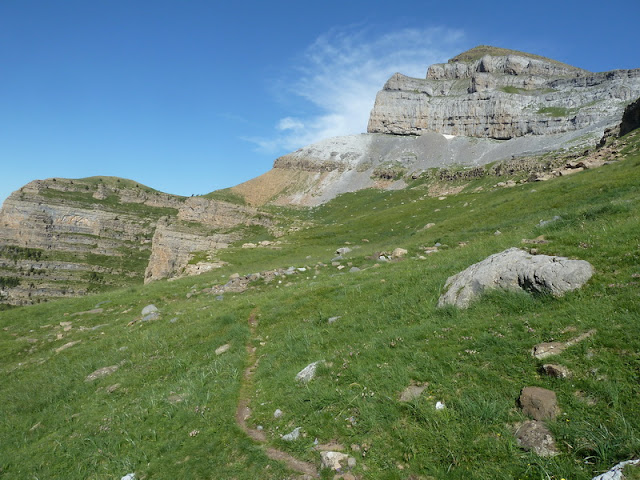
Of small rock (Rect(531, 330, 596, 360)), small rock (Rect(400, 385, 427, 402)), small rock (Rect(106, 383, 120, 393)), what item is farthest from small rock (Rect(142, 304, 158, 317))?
small rock (Rect(531, 330, 596, 360))

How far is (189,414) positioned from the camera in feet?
33.4

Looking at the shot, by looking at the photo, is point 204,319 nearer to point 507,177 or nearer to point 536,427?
point 536,427

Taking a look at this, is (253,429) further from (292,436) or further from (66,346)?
(66,346)

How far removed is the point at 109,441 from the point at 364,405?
26.3ft

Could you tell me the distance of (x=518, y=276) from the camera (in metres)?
10.9

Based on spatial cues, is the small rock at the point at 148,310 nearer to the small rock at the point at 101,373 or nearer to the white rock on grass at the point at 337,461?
the small rock at the point at 101,373

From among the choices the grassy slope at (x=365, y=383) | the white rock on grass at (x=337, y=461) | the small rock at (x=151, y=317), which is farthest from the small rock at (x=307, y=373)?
the small rock at (x=151, y=317)

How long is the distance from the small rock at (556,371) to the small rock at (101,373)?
54.9 ft

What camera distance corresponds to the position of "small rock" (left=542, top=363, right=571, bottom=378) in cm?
698

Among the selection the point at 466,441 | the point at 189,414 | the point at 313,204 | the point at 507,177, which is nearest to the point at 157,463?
the point at 189,414

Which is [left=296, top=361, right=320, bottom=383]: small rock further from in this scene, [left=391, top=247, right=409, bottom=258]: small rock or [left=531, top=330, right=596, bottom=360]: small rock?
[left=391, top=247, right=409, bottom=258]: small rock

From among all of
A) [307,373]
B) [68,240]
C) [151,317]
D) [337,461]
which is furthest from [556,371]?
[68,240]

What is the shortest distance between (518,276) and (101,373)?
701 inches

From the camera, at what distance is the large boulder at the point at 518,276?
999cm
